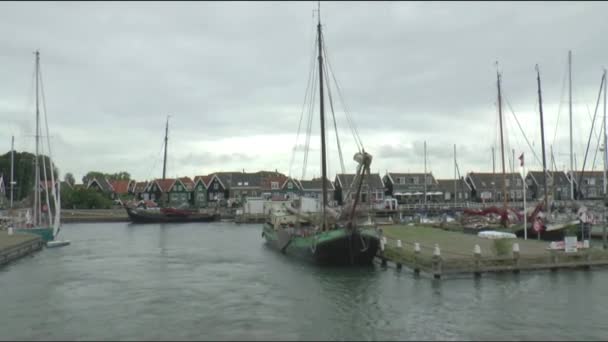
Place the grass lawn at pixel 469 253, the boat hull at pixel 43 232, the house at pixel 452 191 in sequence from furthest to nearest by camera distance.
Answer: the house at pixel 452 191
the boat hull at pixel 43 232
the grass lawn at pixel 469 253

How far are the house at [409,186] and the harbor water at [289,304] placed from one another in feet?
281

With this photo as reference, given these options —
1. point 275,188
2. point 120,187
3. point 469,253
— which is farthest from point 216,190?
point 469,253

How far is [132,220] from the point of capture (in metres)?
99.9

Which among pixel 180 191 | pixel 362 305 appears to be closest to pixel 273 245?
pixel 362 305

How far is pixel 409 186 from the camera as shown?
121625 mm

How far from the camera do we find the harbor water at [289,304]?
19.4m

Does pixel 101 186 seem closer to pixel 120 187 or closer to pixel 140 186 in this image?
pixel 120 187

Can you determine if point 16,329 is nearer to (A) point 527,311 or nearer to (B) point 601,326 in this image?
(A) point 527,311

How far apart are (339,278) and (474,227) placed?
91.6 ft

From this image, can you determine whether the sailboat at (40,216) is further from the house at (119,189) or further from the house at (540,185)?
the house at (540,185)

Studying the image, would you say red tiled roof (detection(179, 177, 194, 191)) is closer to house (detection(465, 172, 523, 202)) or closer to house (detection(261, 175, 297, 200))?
house (detection(261, 175, 297, 200))

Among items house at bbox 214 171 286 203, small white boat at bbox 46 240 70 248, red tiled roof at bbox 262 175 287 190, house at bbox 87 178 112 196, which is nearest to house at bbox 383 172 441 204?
red tiled roof at bbox 262 175 287 190

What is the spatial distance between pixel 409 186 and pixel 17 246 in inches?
3621

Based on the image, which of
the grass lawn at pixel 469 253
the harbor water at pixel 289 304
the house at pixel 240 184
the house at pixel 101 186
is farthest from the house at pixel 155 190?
the grass lawn at pixel 469 253
